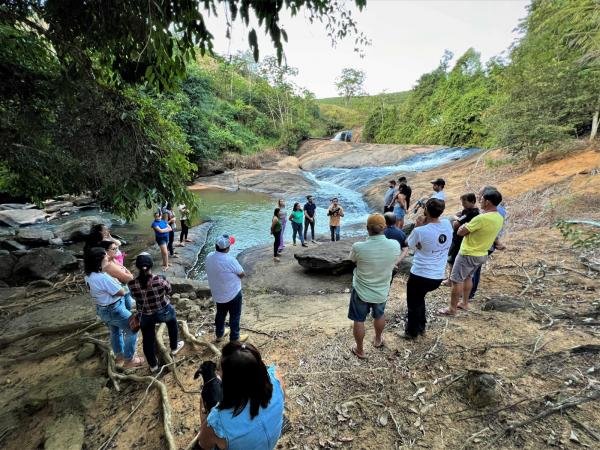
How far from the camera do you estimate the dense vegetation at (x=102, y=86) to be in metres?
3.09

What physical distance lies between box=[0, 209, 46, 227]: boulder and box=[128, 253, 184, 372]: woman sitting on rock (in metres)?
15.4

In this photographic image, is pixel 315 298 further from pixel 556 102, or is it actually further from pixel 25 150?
pixel 556 102

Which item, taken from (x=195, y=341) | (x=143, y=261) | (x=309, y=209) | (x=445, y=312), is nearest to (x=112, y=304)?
(x=143, y=261)

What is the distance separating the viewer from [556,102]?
12000 millimetres

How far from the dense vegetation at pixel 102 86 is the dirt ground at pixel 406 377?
2609mm

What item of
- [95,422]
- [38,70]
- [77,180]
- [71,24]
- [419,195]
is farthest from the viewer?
[419,195]

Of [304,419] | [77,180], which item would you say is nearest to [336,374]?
[304,419]

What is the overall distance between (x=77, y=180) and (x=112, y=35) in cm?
400

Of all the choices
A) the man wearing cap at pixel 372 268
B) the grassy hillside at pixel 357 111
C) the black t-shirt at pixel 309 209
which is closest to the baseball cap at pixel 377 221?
the man wearing cap at pixel 372 268

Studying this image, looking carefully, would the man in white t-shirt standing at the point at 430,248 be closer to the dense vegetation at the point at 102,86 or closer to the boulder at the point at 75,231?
the dense vegetation at the point at 102,86

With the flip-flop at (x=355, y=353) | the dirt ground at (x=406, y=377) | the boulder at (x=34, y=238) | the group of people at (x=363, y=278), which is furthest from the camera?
the boulder at (x=34, y=238)

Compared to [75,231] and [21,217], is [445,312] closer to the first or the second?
[75,231]

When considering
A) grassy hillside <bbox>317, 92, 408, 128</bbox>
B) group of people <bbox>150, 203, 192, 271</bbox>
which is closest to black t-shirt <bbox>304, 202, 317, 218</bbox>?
group of people <bbox>150, 203, 192, 271</bbox>

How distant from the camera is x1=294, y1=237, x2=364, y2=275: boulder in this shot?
7266 mm
